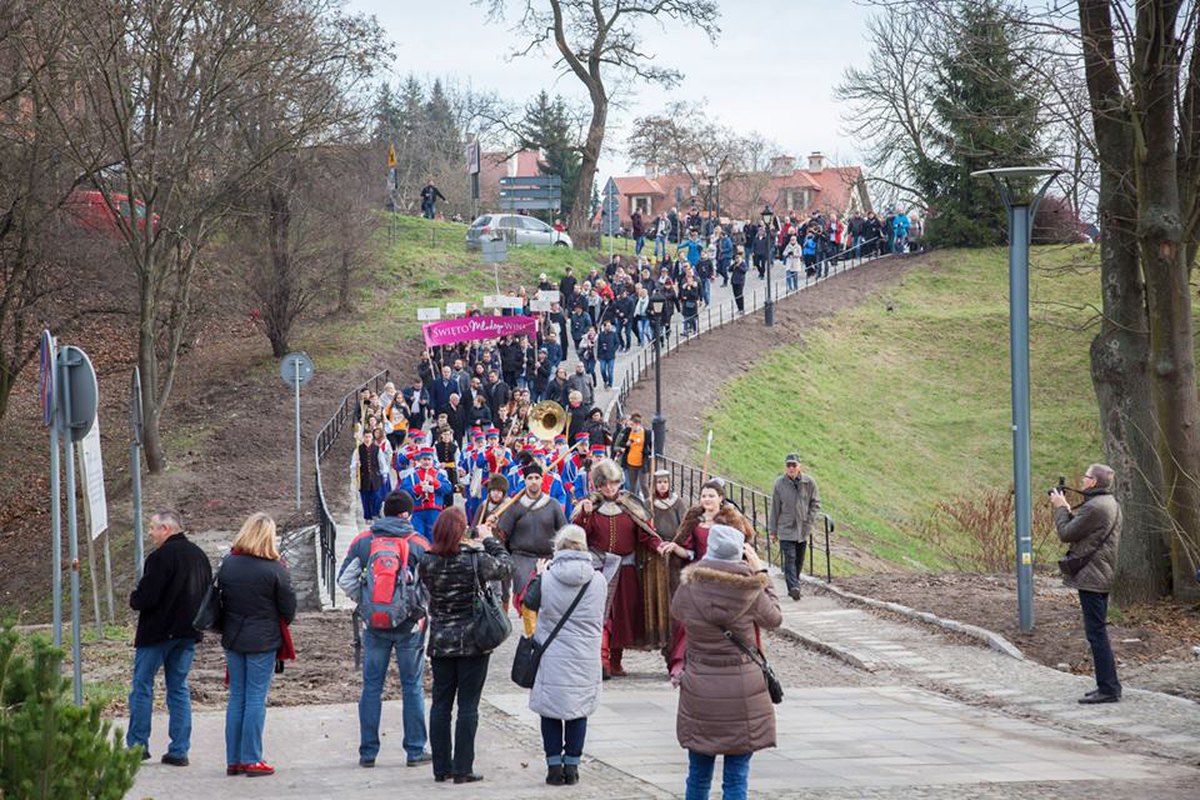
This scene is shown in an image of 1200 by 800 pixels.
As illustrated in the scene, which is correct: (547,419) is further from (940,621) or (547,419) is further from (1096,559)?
(1096,559)

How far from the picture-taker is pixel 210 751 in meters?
10.4

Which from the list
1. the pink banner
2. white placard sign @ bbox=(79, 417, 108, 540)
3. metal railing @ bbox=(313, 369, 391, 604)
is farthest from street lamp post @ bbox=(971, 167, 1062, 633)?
the pink banner

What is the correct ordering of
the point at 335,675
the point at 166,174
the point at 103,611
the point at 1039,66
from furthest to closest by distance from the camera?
the point at 166,174, the point at 103,611, the point at 1039,66, the point at 335,675

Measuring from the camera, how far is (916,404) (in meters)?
45.5

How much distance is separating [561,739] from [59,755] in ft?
15.2

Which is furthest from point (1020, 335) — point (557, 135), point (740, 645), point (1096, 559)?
point (557, 135)

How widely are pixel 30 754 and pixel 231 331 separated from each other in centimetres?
4316

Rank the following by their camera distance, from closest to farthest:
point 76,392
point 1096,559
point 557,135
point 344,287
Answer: point 76,392 < point 1096,559 < point 344,287 < point 557,135

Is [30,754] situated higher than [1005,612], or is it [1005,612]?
[30,754]

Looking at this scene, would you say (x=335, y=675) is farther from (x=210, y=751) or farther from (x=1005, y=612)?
(x=1005, y=612)

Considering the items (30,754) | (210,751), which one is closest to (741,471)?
(210,751)

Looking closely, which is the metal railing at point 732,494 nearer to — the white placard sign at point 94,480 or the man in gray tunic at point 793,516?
the man in gray tunic at point 793,516

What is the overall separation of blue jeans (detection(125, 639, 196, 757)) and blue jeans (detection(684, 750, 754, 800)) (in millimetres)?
3619

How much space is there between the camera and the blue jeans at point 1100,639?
12727 mm
